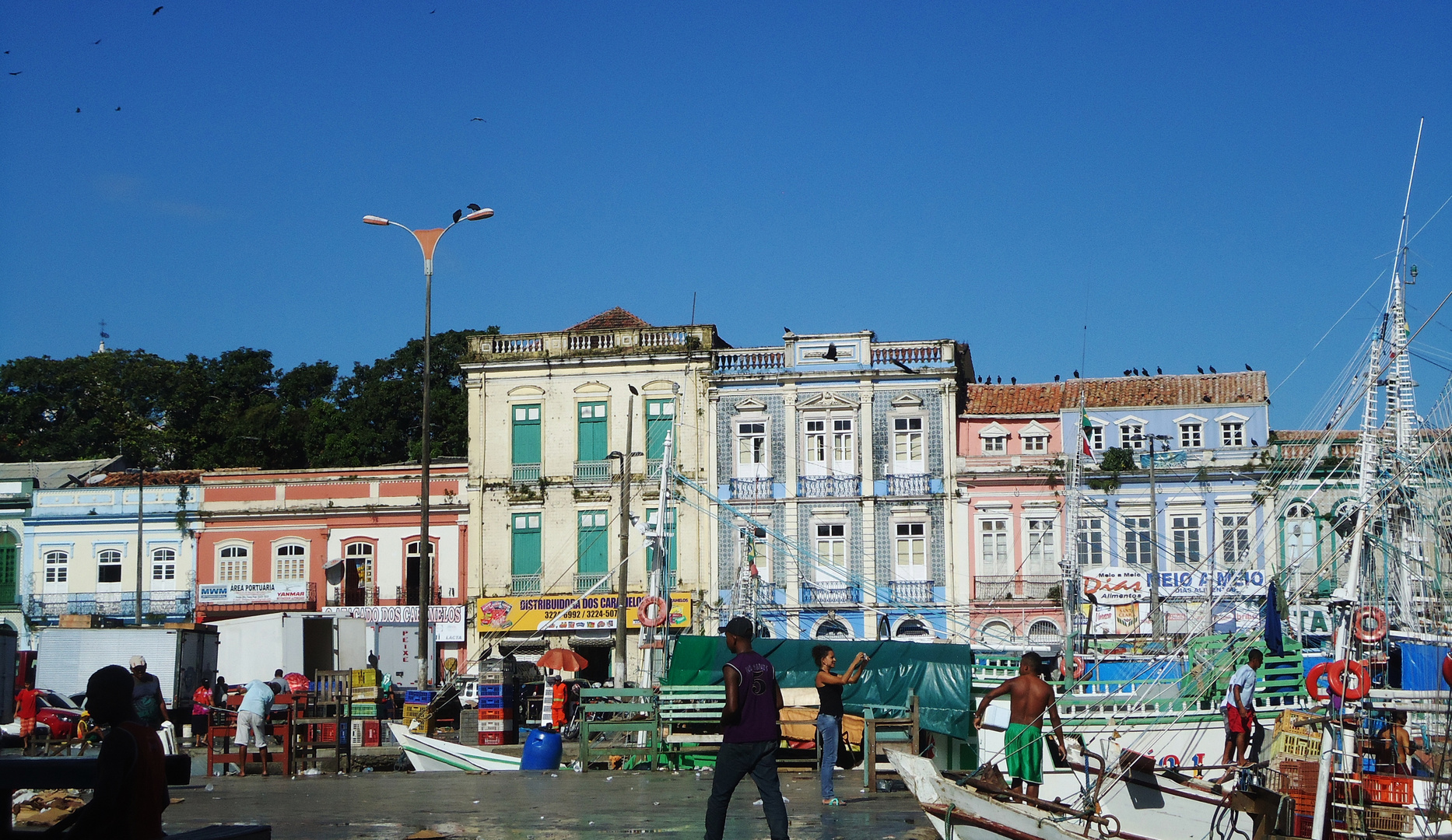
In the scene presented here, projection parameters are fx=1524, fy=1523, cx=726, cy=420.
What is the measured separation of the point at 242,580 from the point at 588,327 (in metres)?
13.4

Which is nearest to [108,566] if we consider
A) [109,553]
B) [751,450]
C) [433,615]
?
[109,553]

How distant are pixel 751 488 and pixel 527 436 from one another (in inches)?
277

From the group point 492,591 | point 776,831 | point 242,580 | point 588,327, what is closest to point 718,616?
point 492,591

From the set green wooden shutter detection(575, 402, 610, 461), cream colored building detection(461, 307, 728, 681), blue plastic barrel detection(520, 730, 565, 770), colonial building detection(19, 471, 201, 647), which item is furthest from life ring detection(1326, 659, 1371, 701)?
colonial building detection(19, 471, 201, 647)

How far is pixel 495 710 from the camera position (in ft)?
79.3

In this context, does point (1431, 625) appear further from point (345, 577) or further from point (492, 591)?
point (345, 577)

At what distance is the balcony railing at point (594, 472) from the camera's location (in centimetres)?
4481

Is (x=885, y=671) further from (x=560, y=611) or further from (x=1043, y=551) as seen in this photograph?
(x=560, y=611)

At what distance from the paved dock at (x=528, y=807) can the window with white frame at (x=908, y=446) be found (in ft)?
82.9

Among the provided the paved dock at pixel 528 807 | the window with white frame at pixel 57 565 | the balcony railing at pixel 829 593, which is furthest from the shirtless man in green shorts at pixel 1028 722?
the window with white frame at pixel 57 565

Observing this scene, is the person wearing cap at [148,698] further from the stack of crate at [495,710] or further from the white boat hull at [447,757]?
the stack of crate at [495,710]

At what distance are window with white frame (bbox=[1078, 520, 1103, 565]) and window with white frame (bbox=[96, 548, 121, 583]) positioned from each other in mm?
29999

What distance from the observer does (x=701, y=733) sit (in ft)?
65.8

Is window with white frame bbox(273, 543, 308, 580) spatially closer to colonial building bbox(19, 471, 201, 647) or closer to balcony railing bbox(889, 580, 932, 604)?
colonial building bbox(19, 471, 201, 647)
